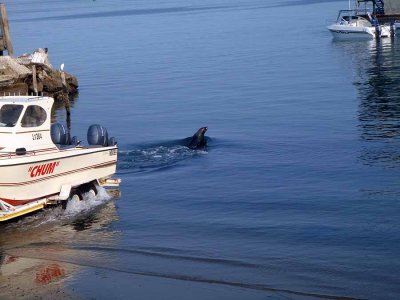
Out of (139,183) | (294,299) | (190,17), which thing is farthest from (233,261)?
(190,17)

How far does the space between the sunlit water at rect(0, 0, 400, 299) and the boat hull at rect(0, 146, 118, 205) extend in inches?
37.2

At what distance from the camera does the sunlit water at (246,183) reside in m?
19.3

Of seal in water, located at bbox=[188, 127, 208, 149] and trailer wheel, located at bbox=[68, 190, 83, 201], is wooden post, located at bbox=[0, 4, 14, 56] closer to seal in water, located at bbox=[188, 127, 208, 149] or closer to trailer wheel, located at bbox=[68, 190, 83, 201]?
seal in water, located at bbox=[188, 127, 208, 149]

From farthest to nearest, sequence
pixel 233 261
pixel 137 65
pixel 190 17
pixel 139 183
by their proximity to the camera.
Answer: pixel 190 17
pixel 137 65
pixel 139 183
pixel 233 261

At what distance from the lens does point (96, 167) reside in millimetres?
24031

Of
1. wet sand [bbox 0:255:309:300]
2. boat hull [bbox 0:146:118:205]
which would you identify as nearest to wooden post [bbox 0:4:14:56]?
boat hull [bbox 0:146:118:205]

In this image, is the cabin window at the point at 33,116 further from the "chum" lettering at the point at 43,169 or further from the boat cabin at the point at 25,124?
the "chum" lettering at the point at 43,169

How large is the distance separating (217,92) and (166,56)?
24.8 metres

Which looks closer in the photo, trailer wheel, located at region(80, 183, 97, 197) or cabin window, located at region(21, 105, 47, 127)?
cabin window, located at region(21, 105, 47, 127)

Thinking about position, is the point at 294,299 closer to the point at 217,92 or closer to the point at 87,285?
the point at 87,285

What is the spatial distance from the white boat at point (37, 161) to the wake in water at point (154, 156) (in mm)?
6140

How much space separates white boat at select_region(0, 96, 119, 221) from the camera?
2109 centimetres

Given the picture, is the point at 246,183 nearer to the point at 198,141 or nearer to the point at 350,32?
the point at 198,141

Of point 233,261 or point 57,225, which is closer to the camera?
point 233,261
